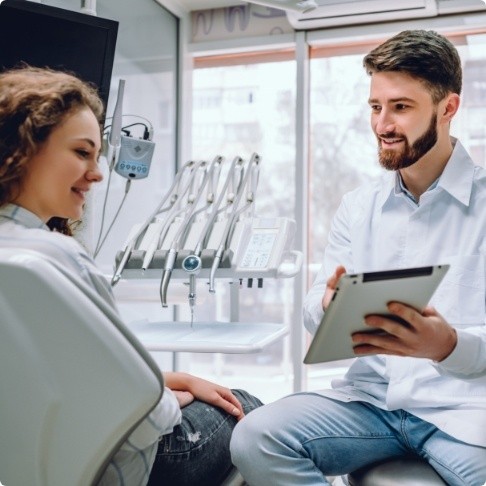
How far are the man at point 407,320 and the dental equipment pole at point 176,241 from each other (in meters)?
0.44

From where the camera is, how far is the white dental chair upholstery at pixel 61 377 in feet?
2.73

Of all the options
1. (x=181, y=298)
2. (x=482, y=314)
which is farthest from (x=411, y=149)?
(x=181, y=298)

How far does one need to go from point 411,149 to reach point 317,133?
6.62ft

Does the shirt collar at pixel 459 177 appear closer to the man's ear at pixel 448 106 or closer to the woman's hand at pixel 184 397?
the man's ear at pixel 448 106

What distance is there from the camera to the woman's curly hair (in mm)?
1069

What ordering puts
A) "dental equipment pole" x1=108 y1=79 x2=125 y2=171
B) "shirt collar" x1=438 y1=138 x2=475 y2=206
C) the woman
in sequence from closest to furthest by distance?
1. the woman
2. "shirt collar" x1=438 y1=138 x2=475 y2=206
3. "dental equipment pole" x1=108 y1=79 x2=125 y2=171

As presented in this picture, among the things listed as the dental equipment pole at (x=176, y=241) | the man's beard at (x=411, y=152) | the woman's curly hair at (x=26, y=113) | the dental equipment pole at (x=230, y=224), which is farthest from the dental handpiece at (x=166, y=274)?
the woman's curly hair at (x=26, y=113)

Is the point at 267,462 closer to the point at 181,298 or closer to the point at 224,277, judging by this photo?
the point at 224,277

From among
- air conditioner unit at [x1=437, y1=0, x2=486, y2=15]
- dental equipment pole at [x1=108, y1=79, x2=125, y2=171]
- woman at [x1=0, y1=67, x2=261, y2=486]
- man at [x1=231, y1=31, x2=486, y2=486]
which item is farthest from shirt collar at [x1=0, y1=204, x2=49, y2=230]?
air conditioner unit at [x1=437, y1=0, x2=486, y2=15]

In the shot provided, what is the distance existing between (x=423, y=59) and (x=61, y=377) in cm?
130

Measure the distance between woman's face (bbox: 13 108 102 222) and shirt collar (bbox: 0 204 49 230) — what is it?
2 cm

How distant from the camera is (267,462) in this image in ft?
4.38

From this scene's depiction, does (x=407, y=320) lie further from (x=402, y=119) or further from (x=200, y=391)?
(x=402, y=119)

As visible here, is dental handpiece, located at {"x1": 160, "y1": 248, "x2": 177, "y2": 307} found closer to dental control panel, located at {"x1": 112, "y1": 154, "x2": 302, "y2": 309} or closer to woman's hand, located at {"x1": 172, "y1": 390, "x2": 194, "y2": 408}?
dental control panel, located at {"x1": 112, "y1": 154, "x2": 302, "y2": 309}
